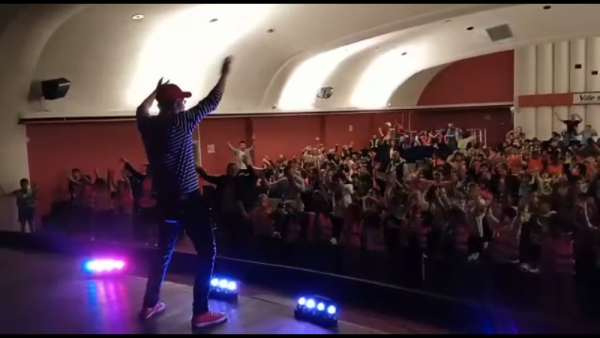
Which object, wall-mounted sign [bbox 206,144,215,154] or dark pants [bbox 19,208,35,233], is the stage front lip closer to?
dark pants [bbox 19,208,35,233]

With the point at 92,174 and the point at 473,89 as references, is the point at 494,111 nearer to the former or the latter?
the point at 473,89

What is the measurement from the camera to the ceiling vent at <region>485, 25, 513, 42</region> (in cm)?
1229

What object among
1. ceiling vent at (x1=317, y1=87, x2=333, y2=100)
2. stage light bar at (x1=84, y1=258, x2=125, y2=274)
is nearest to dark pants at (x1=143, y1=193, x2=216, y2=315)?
stage light bar at (x1=84, y1=258, x2=125, y2=274)

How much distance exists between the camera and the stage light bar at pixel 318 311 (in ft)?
11.2

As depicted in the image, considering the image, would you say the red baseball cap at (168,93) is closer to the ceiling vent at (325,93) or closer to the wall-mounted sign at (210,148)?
the wall-mounted sign at (210,148)

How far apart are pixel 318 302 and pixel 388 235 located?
1.64 metres

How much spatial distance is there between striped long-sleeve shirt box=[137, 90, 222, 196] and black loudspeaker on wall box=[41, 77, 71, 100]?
Answer: 6002 mm

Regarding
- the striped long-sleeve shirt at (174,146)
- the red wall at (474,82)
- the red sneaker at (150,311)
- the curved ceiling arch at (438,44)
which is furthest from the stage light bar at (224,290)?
the red wall at (474,82)

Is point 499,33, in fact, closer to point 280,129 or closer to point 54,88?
point 280,129

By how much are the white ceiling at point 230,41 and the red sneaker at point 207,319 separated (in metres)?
5.46

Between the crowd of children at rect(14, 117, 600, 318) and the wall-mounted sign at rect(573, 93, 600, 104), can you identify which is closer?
the crowd of children at rect(14, 117, 600, 318)

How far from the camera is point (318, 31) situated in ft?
35.7

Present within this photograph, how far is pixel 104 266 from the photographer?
4793mm

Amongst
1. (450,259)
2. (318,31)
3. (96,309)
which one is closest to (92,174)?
(318,31)
